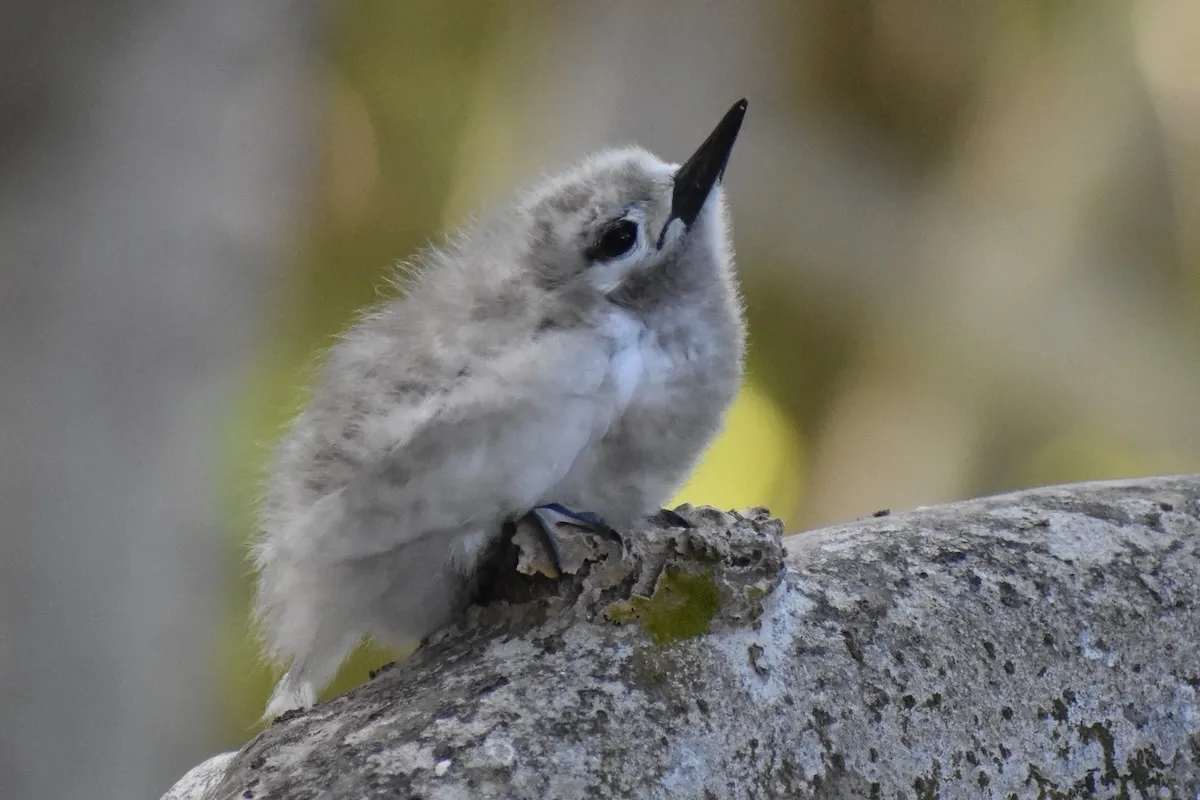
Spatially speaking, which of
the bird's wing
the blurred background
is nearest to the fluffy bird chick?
the bird's wing

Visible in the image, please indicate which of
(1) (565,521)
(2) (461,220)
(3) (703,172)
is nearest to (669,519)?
(1) (565,521)

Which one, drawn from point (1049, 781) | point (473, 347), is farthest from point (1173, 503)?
point (473, 347)

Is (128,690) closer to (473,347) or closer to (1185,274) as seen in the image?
(473,347)

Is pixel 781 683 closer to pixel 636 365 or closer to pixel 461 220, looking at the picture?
pixel 636 365

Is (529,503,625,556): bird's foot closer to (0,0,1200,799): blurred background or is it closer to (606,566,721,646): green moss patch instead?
(606,566,721,646): green moss patch

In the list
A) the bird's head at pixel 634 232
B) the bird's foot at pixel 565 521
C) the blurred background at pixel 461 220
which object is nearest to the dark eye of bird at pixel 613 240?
the bird's head at pixel 634 232

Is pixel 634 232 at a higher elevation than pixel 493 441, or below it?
higher
